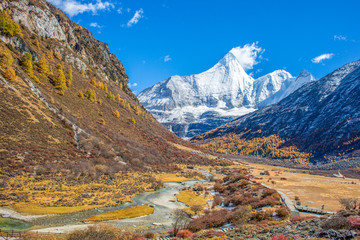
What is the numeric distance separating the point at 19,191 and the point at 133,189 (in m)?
16.3

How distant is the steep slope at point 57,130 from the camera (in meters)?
31.6

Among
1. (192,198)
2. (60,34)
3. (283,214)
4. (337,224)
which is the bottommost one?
(192,198)

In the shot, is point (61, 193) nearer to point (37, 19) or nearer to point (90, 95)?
point (90, 95)

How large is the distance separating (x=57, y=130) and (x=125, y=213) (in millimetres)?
33525

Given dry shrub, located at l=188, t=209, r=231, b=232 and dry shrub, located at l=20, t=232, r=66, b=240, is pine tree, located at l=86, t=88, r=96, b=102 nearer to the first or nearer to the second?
dry shrub, located at l=20, t=232, r=66, b=240

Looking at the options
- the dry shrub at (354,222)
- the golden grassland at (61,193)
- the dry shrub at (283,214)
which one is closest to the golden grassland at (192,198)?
the golden grassland at (61,193)

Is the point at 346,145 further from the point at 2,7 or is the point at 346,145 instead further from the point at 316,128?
the point at 2,7

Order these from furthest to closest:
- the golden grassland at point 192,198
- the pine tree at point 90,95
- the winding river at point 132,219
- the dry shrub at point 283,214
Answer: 1. the pine tree at point 90,95
2. the golden grassland at point 192,198
3. the dry shrub at point 283,214
4. the winding river at point 132,219

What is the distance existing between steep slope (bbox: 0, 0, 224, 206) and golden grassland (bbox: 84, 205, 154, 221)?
375 centimetres

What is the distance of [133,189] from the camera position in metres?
37.1

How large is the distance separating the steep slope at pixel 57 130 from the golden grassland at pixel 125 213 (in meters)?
3.75

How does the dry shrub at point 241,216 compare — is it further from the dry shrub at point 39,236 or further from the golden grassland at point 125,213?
the dry shrub at point 39,236

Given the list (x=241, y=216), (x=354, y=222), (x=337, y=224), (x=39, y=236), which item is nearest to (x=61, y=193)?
(x=39, y=236)

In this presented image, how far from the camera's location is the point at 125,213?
25391 millimetres
